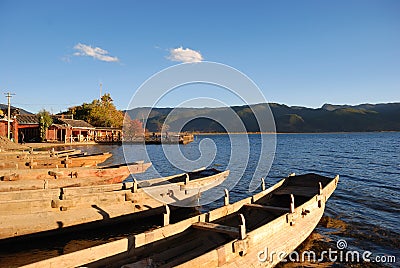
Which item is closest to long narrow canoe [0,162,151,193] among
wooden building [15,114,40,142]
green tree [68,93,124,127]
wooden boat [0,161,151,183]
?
wooden boat [0,161,151,183]

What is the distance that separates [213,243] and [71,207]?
6405mm

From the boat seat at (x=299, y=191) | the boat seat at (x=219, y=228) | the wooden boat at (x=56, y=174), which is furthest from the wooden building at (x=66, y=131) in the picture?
the boat seat at (x=219, y=228)

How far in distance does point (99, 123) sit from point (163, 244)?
75.2m

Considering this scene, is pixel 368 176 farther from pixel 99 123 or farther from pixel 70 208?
pixel 99 123

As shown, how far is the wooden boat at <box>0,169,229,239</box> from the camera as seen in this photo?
10.3 meters

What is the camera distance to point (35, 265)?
18.5 feet

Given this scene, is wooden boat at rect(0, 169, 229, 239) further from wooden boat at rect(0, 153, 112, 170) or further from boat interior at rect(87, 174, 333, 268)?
wooden boat at rect(0, 153, 112, 170)

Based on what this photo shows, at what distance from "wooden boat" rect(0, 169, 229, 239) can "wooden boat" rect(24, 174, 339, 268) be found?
166 inches

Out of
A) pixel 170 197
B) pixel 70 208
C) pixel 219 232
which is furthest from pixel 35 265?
pixel 170 197

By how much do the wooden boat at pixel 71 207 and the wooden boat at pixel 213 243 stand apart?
4.21 metres

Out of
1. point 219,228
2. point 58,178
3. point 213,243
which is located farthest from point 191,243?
point 58,178

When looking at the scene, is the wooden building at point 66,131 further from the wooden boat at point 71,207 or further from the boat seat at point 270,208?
the boat seat at point 270,208

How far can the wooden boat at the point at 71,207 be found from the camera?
10.3 metres

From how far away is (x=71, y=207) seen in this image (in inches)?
458
